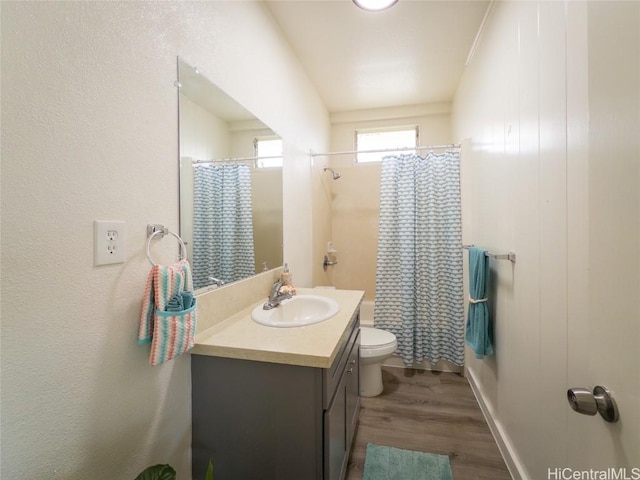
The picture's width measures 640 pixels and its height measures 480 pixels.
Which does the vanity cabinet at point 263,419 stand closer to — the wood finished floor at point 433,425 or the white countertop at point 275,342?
the white countertop at point 275,342

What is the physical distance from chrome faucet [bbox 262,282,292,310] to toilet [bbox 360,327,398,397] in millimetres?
797

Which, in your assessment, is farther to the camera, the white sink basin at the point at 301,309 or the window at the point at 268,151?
the window at the point at 268,151

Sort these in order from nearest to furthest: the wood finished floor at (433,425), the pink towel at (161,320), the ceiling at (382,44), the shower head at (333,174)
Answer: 1. the pink towel at (161,320)
2. the wood finished floor at (433,425)
3. the ceiling at (382,44)
4. the shower head at (333,174)

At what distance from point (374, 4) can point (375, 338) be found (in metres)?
2.21

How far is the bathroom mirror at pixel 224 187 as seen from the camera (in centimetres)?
106

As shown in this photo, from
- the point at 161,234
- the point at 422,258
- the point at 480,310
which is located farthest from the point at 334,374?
the point at 422,258

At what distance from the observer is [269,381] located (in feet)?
3.17

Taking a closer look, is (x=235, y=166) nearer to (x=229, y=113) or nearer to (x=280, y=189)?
(x=229, y=113)

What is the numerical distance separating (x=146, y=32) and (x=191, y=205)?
0.56m

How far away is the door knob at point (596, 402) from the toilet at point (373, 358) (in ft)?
4.92

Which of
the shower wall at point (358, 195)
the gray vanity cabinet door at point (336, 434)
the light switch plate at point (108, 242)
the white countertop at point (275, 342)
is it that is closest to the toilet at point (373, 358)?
the gray vanity cabinet door at point (336, 434)

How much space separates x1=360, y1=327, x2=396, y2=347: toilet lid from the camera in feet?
6.68

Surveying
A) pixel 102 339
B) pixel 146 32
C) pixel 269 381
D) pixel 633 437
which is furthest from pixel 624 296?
pixel 146 32

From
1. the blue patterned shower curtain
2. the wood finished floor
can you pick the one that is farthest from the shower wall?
the wood finished floor
